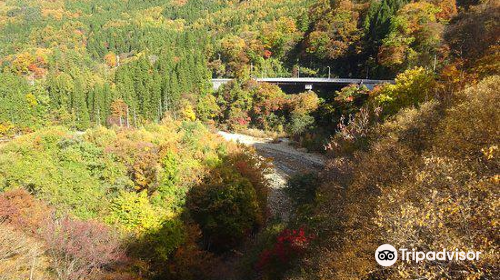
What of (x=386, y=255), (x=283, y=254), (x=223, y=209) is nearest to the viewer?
(x=386, y=255)

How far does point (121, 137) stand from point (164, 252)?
9.01 meters

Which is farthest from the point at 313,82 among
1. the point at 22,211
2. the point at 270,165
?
the point at 22,211

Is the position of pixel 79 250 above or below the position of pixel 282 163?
above

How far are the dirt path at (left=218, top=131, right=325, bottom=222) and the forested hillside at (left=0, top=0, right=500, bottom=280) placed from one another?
1.23 m

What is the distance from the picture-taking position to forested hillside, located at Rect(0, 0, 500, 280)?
268 inches

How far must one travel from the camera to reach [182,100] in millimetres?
46062

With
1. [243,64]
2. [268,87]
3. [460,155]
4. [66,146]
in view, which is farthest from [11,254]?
[243,64]

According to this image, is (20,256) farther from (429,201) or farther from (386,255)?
(429,201)

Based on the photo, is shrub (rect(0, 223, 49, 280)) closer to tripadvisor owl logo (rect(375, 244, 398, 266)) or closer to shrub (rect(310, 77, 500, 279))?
shrub (rect(310, 77, 500, 279))

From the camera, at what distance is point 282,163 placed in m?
31.2

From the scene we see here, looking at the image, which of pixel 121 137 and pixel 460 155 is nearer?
pixel 460 155

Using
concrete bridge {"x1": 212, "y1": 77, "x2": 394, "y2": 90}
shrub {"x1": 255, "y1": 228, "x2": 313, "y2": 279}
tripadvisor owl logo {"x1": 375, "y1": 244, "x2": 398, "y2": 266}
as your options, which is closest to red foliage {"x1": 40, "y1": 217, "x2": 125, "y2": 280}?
shrub {"x1": 255, "y1": 228, "x2": 313, "y2": 279}

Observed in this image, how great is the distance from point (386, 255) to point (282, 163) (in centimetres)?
2468

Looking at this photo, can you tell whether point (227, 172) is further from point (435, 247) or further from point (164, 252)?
point (435, 247)
